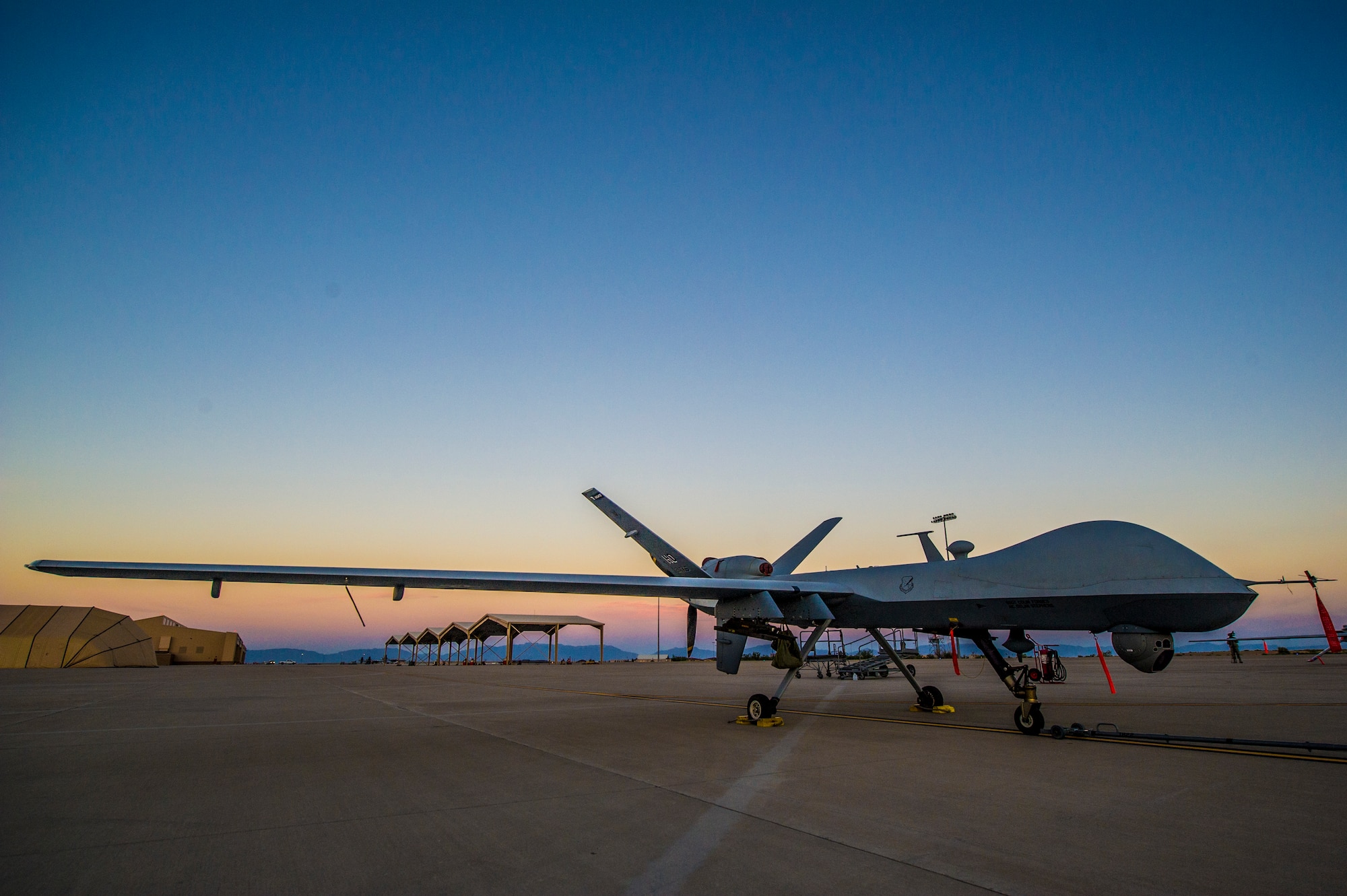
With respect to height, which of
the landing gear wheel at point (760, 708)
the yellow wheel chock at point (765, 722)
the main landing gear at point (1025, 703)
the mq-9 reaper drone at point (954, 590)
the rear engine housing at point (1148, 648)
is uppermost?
the mq-9 reaper drone at point (954, 590)

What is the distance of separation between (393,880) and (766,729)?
27.3 feet

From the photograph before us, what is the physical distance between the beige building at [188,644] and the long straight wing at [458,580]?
2827 inches

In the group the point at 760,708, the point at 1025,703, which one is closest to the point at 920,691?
the point at 1025,703

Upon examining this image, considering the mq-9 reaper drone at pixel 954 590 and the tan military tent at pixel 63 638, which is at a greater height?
the mq-9 reaper drone at pixel 954 590

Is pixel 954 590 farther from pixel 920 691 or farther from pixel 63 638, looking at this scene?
pixel 63 638

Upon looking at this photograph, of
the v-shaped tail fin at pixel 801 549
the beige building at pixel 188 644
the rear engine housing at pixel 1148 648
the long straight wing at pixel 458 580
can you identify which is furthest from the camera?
the beige building at pixel 188 644

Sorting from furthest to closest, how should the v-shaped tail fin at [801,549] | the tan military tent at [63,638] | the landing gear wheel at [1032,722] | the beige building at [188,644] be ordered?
Answer: the beige building at [188,644] < the tan military tent at [63,638] < the v-shaped tail fin at [801,549] < the landing gear wheel at [1032,722]

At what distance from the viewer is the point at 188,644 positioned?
69125mm

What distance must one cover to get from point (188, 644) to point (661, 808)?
8577cm

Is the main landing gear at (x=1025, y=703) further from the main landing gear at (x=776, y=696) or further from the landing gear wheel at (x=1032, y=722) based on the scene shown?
the main landing gear at (x=776, y=696)

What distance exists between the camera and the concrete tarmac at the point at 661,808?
381cm

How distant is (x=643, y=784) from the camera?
634 centimetres

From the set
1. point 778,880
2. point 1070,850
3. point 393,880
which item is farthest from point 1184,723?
point 393,880

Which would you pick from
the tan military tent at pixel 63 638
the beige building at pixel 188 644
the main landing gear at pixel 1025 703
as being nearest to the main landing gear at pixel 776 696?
the main landing gear at pixel 1025 703
